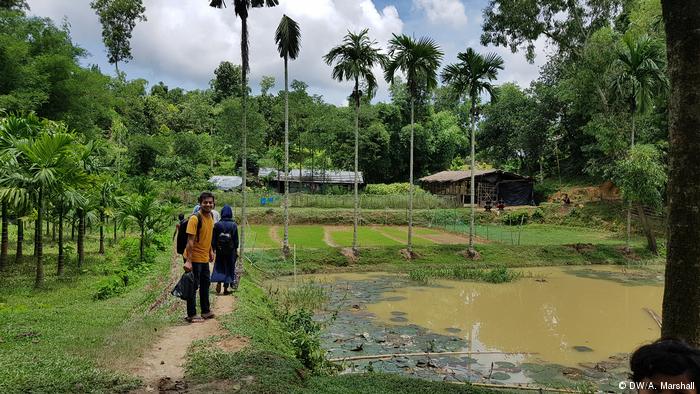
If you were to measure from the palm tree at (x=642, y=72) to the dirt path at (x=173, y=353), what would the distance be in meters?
21.8

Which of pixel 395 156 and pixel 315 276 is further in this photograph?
pixel 395 156

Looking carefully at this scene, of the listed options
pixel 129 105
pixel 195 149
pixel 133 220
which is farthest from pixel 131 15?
pixel 133 220

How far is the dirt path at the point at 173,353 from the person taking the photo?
4.84 metres

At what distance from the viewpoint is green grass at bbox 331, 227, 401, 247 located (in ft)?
77.0

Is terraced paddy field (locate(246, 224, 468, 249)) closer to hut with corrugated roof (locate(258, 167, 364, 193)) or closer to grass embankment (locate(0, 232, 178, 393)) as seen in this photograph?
grass embankment (locate(0, 232, 178, 393))

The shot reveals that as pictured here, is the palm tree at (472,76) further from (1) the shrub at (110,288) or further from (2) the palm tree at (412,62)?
(1) the shrub at (110,288)

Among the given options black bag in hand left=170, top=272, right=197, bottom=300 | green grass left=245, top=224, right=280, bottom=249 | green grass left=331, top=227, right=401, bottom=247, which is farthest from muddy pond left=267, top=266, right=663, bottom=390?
green grass left=331, top=227, right=401, bottom=247

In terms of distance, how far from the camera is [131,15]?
165 feet

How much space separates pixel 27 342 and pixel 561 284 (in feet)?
51.8

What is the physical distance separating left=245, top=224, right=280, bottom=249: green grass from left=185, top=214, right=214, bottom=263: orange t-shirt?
12.8 metres

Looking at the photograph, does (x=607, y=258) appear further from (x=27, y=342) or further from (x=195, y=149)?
(x=195, y=149)

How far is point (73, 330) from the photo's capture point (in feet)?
21.1

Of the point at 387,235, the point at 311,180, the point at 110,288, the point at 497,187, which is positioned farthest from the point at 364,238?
the point at 311,180

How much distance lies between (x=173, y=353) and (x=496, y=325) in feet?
26.0
